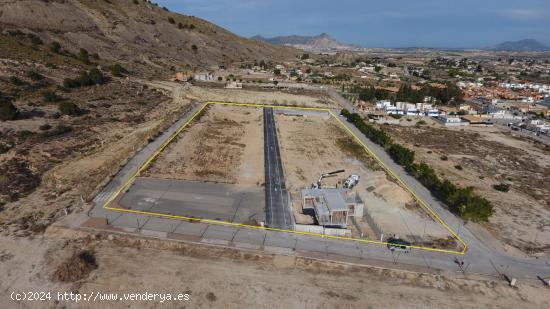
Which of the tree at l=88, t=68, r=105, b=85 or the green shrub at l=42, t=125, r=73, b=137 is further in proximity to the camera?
the tree at l=88, t=68, r=105, b=85

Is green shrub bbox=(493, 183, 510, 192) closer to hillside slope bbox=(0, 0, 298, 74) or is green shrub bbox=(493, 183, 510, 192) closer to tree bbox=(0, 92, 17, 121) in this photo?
tree bbox=(0, 92, 17, 121)

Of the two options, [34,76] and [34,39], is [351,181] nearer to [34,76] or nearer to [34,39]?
[34,76]

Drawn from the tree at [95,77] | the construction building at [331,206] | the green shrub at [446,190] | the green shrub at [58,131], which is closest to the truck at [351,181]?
the construction building at [331,206]

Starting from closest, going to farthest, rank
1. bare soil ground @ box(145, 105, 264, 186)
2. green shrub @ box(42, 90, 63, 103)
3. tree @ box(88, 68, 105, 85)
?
bare soil ground @ box(145, 105, 264, 186) < green shrub @ box(42, 90, 63, 103) < tree @ box(88, 68, 105, 85)

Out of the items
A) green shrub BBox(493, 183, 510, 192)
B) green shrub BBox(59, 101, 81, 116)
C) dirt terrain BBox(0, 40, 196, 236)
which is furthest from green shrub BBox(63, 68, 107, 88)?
green shrub BBox(493, 183, 510, 192)

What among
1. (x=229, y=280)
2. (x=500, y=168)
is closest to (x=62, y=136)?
(x=229, y=280)

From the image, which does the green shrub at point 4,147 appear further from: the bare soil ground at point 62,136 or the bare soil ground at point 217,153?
the bare soil ground at point 217,153

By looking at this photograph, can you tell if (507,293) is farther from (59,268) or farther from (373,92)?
(373,92)
